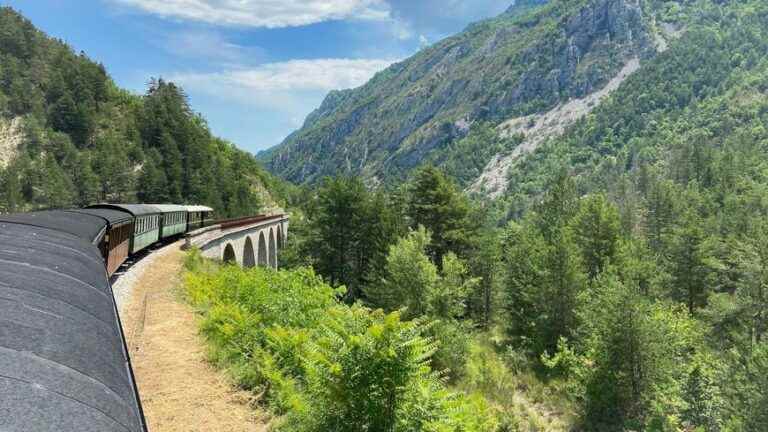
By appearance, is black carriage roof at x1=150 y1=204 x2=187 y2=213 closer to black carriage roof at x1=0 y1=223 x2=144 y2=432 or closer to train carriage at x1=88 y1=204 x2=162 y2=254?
train carriage at x1=88 y1=204 x2=162 y2=254

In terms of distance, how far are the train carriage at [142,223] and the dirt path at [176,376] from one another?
605 cm

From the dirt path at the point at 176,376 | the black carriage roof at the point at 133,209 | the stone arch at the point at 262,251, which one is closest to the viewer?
the dirt path at the point at 176,376

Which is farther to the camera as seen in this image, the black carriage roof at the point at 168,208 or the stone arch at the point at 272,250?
the stone arch at the point at 272,250

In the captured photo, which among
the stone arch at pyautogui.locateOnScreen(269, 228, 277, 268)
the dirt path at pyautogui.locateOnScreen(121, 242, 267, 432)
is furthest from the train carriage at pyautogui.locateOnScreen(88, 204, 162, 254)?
the stone arch at pyautogui.locateOnScreen(269, 228, 277, 268)

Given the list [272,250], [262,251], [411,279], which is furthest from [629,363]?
[272,250]

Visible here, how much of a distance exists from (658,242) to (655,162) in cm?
12162

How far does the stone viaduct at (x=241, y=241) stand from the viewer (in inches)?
1268

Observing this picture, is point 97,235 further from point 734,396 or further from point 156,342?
point 734,396

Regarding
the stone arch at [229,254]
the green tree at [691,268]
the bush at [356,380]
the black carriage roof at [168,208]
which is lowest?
the green tree at [691,268]

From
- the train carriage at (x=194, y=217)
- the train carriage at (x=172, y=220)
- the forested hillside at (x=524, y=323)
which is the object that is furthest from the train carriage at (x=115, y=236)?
the train carriage at (x=194, y=217)

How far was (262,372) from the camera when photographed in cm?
1070

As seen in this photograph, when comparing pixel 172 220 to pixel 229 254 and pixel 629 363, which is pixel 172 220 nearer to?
pixel 229 254

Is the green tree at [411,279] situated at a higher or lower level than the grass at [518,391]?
higher

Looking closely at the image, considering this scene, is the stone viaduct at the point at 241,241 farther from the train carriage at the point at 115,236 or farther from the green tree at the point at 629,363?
the green tree at the point at 629,363
